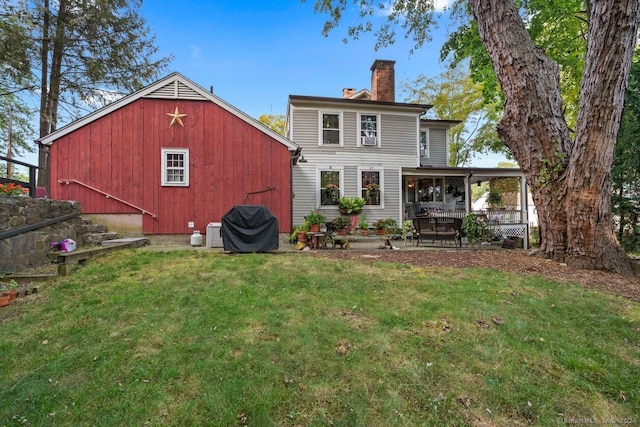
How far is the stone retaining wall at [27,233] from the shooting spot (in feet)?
17.7

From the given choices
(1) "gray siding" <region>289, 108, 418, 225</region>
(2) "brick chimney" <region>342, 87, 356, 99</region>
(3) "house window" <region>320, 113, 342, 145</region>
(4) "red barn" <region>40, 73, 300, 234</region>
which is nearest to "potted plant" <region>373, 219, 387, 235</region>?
(1) "gray siding" <region>289, 108, 418, 225</region>

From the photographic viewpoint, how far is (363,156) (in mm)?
13719

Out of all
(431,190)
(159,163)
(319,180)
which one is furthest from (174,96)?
(431,190)

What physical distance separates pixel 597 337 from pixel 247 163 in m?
9.14

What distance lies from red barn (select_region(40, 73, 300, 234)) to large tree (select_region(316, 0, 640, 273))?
6305 millimetres

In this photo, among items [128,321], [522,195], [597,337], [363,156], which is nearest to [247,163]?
[363,156]

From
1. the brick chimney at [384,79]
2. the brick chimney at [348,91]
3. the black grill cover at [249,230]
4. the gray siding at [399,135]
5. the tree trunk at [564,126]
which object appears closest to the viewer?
the tree trunk at [564,126]

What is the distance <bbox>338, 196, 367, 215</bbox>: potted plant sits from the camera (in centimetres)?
1294

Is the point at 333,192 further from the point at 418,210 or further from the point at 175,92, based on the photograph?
the point at 175,92

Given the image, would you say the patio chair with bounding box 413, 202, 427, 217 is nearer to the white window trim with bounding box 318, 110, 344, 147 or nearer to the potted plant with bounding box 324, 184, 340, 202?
the potted plant with bounding box 324, 184, 340, 202

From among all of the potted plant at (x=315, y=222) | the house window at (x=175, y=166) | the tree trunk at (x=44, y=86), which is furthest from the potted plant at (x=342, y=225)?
the tree trunk at (x=44, y=86)

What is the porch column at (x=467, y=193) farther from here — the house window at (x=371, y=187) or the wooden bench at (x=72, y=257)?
the wooden bench at (x=72, y=257)

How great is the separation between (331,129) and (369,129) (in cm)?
176

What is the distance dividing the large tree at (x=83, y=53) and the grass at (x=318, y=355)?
12.3m
